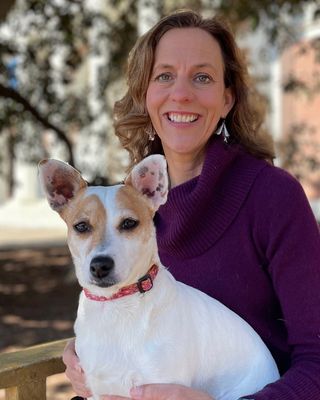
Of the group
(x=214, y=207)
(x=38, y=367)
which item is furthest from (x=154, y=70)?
(x=38, y=367)

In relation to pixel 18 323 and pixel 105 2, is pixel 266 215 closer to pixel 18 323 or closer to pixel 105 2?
pixel 18 323

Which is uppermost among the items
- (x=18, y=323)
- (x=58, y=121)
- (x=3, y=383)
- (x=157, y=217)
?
(x=157, y=217)

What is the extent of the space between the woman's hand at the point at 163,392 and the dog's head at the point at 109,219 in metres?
0.31

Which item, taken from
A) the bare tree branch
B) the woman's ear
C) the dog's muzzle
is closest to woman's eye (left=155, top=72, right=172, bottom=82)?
the woman's ear

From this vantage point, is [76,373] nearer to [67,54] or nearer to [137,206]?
[137,206]

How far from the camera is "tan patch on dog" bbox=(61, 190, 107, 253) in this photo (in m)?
2.04

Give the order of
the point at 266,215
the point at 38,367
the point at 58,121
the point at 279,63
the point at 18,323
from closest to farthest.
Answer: the point at 266,215 → the point at 38,367 → the point at 18,323 → the point at 58,121 → the point at 279,63

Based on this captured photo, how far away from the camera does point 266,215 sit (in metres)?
2.25

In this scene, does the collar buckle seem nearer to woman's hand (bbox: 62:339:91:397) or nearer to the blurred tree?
woman's hand (bbox: 62:339:91:397)

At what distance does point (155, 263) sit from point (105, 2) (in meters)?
8.31

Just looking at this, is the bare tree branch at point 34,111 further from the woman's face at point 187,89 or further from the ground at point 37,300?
the woman's face at point 187,89

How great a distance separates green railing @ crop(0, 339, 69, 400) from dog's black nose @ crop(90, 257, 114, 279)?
83 centimetres

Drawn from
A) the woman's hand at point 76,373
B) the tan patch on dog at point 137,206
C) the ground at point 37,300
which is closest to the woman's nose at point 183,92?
the tan patch on dog at point 137,206

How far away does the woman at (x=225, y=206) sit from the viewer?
86.4 inches
